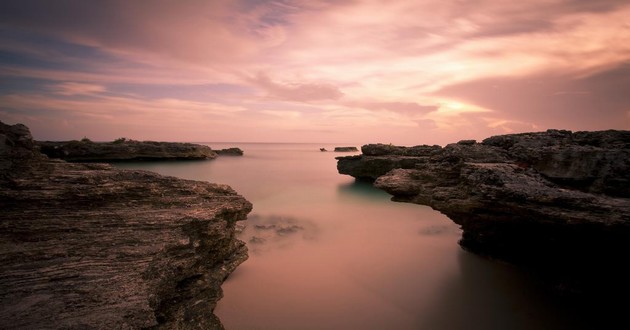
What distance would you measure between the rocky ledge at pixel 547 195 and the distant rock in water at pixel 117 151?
5009 centimetres

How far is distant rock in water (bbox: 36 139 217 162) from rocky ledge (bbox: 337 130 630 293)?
1972 inches

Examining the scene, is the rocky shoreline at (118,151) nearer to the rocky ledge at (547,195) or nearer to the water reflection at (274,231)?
the water reflection at (274,231)

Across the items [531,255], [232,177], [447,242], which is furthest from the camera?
[232,177]

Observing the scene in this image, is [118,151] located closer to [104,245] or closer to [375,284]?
[104,245]

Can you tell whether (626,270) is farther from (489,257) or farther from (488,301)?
(489,257)

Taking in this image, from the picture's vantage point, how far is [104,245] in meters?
6.27

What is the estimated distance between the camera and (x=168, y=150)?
2002 inches

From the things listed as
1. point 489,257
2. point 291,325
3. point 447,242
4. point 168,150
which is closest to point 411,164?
point 447,242

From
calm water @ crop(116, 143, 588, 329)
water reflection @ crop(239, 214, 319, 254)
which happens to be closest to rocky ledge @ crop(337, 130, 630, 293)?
calm water @ crop(116, 143, 588, 329)

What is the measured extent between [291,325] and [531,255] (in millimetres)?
9246

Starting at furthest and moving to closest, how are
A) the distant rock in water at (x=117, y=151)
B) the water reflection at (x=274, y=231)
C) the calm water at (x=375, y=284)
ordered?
1. the distant rock in water at (x=117, y=151)
2. the water reflection at (x=274, y=231)
3. the calm water at (x=375, y=284)

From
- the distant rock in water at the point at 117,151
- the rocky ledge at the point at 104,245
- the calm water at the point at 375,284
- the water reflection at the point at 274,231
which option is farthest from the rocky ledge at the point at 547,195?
the distant rock in water at the point at 117,151

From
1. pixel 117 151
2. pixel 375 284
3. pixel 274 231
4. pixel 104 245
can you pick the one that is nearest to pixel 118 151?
pixel 117 151

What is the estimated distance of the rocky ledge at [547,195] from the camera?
6.75 metres
